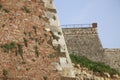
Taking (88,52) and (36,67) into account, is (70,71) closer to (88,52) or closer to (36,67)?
(36,67)

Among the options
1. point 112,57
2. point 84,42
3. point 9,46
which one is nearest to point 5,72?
point 9,46

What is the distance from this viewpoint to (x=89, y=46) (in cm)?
3425

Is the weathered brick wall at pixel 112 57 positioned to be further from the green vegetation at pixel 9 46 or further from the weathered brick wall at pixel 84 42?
the green vegetation at pixel 9 46

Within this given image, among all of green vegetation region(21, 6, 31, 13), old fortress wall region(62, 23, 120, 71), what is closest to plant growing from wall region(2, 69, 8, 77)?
green vegetation region(21, 6, 31, 13)

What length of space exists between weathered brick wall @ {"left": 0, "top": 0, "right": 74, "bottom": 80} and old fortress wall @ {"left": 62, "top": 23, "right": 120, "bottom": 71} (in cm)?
2394

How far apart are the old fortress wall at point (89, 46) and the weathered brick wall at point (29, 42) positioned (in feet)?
78.5

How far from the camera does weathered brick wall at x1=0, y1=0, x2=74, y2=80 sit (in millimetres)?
7746

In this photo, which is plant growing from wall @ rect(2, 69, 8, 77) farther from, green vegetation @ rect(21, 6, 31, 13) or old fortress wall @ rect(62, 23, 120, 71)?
old fortress wall @ rect(62, 23, 120, 71)

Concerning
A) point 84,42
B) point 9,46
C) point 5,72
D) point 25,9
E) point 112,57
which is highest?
point 25,9

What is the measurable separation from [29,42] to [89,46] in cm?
2628

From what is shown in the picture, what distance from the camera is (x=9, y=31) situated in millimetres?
8148

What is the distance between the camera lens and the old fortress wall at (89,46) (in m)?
33.0

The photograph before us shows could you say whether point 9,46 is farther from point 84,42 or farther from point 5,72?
point 84,42

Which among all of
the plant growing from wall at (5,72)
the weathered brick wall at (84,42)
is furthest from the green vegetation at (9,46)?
the weathered brick wall at (84,42)
